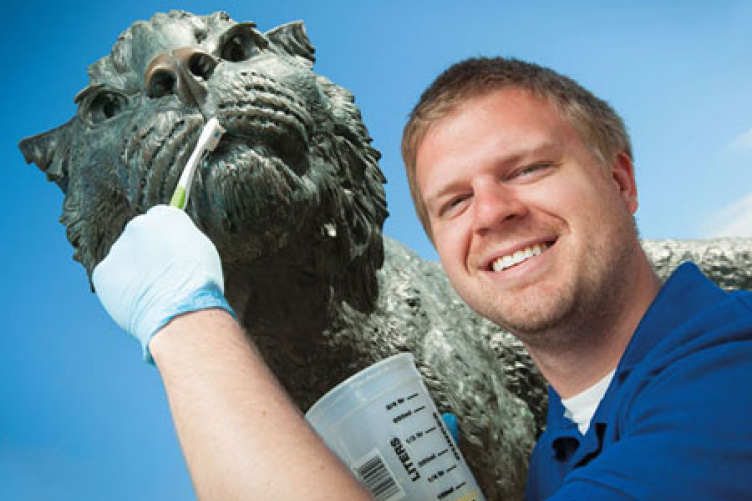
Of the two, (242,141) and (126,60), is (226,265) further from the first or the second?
(126,60)

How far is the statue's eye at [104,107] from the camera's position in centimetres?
199

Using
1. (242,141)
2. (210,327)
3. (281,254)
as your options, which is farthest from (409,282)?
(210,327)

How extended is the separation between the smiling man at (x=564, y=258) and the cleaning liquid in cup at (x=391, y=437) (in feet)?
0.80

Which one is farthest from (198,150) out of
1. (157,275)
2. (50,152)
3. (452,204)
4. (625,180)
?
(625,180)

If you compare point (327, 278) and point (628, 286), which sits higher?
point (327, 278)

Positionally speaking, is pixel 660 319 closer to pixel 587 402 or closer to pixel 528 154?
pixel 587 402

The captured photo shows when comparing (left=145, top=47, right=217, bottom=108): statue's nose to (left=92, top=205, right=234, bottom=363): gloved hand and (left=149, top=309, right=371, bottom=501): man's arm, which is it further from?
(left=149, top=309, right=371, bottom=501): man's arm

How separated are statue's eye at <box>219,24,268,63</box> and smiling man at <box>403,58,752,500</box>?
46cm

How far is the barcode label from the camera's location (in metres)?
1.37

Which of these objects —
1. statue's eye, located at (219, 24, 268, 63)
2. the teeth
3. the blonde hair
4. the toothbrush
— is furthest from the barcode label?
statue's eye, located at (219, 24, 268, 63)

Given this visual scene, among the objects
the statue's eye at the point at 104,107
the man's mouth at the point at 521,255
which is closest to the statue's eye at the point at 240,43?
the statue's eye at the point at 104,107

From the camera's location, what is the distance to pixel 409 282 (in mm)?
2949

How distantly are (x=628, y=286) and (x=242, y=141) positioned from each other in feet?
3.00

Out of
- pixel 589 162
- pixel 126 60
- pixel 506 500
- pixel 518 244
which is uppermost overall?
pixel 126 60
